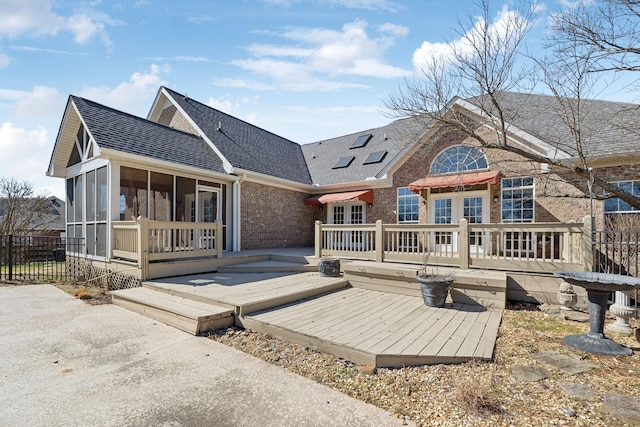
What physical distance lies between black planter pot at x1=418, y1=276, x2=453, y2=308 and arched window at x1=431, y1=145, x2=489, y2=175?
637 centimetres

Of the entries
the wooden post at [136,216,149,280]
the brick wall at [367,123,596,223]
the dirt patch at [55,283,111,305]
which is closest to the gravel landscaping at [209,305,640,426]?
the wooden post at [136,216,149,280]

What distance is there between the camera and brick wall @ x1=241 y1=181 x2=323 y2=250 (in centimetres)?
1237

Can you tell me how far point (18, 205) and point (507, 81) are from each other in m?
26.9

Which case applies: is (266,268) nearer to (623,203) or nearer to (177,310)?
(177,310)

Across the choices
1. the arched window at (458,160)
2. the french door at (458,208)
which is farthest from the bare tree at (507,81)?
the french door at (458,208)

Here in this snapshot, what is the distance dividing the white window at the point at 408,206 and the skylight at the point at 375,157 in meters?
2.10

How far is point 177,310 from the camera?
5.59m

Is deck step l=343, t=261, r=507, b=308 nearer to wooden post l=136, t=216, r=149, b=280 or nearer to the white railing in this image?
the white railing

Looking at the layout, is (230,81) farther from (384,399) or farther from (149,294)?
(384,399)

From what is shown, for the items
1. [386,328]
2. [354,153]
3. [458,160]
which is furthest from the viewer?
[354,153]

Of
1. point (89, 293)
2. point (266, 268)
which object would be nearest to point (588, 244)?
point (266, 268)

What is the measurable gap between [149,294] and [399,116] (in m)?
8.33

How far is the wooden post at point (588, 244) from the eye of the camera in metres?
6.27

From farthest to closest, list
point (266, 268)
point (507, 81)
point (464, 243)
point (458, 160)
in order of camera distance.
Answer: point (458, 160)
point (266, 268)
point (507, 81)
point (464, 243)
